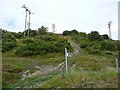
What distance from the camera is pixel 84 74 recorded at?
19.1 metres

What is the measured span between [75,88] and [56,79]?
197 cm

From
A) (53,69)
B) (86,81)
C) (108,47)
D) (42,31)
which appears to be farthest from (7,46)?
(42,31)

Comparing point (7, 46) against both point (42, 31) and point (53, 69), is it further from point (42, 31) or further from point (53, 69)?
point (42, 31)

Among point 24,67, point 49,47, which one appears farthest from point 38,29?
point 24,67

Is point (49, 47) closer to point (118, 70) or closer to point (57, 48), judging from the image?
point (57, 48)

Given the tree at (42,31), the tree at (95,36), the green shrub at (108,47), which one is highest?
the tree at (42,31)

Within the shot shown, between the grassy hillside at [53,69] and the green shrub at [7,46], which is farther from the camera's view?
the green shrub at [7,46]

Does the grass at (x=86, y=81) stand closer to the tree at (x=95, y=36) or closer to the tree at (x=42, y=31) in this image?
the tree at (x=95, y=36)

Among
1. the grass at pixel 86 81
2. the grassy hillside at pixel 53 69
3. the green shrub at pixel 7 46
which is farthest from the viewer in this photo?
the green shrub at pixel 7 46

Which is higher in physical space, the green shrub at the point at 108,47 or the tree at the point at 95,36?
the tree at the point at 95,36

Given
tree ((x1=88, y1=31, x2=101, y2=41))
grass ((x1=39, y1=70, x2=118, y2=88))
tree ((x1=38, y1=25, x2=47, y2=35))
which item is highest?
tree ((x1=38, y1=25, x2=47, y2=35))

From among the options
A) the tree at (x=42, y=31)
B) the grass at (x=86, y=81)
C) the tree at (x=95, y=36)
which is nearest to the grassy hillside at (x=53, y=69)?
the grass at (x=86, y=81)

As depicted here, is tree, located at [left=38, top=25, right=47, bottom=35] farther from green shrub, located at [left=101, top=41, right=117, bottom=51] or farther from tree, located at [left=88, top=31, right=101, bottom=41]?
green shrub, located at [left=101, top=41, right=117, bottom=51]

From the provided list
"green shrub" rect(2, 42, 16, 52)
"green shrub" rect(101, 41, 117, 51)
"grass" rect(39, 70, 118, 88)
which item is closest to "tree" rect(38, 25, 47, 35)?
"green shrub" rect(2, 42, 16, 52)
